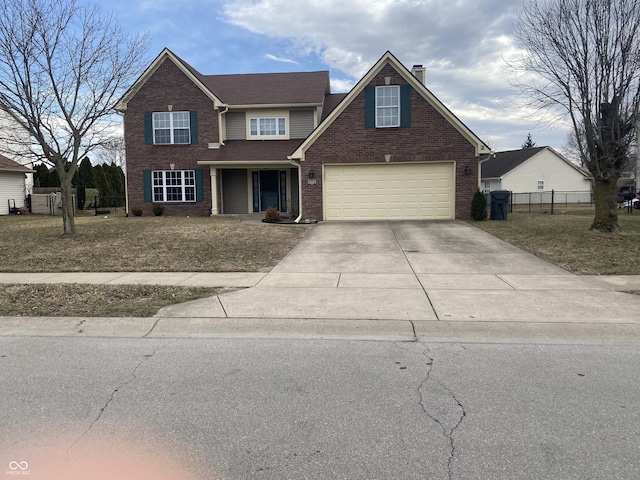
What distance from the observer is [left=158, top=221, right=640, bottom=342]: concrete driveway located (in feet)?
20.5

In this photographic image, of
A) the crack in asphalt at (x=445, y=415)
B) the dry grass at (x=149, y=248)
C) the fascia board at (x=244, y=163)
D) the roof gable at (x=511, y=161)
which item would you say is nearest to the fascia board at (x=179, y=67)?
the fascia board at (x=244, y=163)

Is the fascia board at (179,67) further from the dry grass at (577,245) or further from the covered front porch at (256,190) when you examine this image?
the dry grass at (577,245)

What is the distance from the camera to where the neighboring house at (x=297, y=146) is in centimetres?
1869

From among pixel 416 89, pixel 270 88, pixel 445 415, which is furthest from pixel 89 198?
pixel 445 415

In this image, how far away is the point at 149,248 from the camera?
480 inches

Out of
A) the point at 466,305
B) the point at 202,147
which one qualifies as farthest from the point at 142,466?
the point at 202,147

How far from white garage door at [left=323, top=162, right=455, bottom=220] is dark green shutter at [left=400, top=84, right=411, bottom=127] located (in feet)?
5.64

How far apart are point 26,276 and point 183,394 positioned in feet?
22.7

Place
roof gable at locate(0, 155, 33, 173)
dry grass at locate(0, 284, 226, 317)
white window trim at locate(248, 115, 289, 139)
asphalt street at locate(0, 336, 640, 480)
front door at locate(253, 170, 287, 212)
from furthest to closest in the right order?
roof gable at locate(0, 155, 33, 173) < front door at locate(253, 170, 287, 212) < white window trim at locate(248, 115, 289, 139) < dry grass at locate(0, 284, 226, 317) < asphalt street at locate(0, 336, 640, 480)

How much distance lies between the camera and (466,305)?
264 inches

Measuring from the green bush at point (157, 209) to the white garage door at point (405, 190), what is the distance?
386 inches

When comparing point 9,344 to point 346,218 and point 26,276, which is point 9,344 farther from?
point 346,218

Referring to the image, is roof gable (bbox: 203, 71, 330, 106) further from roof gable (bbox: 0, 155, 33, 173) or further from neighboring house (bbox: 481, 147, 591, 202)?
neighboring house (bbox: 481, 147, 591, 202)

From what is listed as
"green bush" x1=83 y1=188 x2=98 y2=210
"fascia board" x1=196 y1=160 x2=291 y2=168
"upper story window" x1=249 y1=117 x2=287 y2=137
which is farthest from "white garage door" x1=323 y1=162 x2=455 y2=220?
"green bush" x1=83 y1=188 x2=98 y2=210
